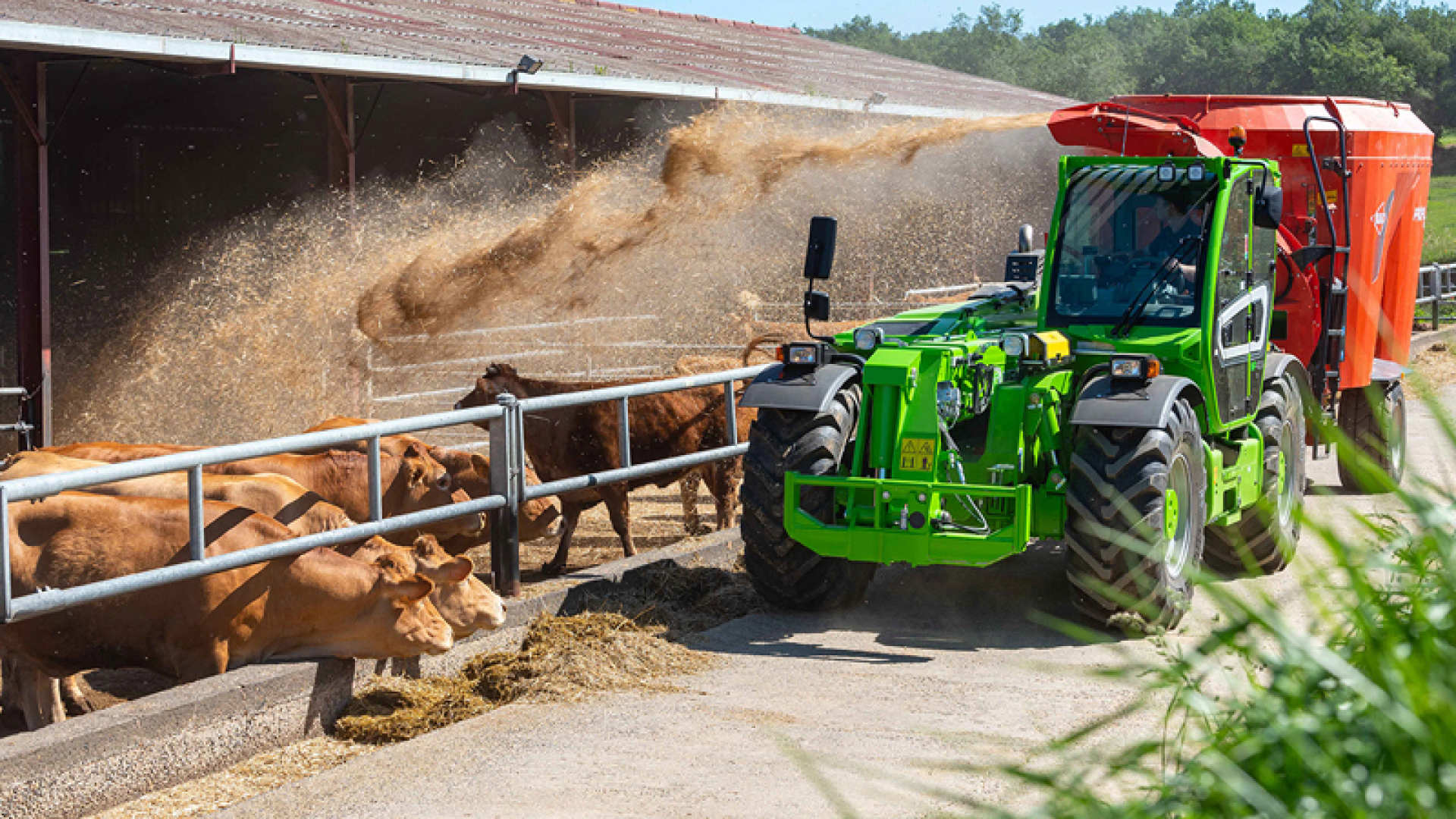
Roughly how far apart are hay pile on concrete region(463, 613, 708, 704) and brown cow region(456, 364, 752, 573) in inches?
111

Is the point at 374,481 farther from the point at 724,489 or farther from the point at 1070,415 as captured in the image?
the point at 724,489

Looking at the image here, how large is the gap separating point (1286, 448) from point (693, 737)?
5127mm

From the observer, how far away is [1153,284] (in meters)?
8.30

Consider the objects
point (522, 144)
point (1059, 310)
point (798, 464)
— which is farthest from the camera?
point (522, 144)

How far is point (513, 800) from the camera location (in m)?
5.27

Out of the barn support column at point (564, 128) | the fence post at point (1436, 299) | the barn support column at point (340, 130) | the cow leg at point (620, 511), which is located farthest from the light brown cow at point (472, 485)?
the fence post at point (1436, 299)

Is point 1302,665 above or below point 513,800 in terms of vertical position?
above

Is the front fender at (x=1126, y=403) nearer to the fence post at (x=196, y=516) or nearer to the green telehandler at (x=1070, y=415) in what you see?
the green telehandler at (x=1070, y=415)

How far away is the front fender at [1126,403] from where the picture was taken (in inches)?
284

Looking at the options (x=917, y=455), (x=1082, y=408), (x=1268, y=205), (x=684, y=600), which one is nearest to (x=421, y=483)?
(x=684, y=600)

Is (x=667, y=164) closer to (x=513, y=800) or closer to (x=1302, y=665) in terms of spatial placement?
(x=513, y=800)

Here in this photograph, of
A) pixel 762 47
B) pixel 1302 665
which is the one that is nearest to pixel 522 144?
pixel 762 47

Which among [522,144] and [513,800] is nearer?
[513,800]

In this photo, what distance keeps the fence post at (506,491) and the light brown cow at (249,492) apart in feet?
2.53
